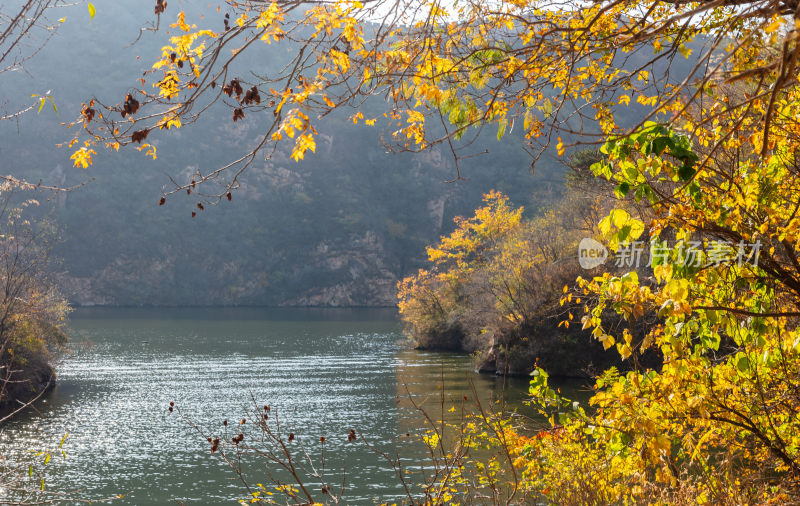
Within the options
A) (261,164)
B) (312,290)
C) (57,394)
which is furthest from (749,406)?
(261,164)

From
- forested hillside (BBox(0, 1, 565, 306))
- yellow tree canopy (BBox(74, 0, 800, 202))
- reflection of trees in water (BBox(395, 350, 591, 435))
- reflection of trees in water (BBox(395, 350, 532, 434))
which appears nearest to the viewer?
yellow tree canopy (BBox(74, 0, 800, 202))

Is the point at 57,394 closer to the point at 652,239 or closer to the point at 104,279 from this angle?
the point at 652,239

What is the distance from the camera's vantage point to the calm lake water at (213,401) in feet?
55.7

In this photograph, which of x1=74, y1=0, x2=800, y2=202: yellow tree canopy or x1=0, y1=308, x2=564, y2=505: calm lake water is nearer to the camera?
x1=74, y1=0, x2=800, y2=202: yellow tree canopy

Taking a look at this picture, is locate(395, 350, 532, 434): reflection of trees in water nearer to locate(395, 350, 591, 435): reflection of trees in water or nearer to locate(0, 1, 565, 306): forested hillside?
locate(395, 350, 591, 435): reflection of trees in water

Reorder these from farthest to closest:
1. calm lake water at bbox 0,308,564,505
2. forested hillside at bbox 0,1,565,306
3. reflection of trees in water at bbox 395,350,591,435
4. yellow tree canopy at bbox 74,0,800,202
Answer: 1. forested hillside at bbox 0,1,565,306
2. reflection of trees in water at bbox 395,350,591,435
3. calm lake water at bbox 0,308,564,505
4. yellow tree canopy at bbox 74,0,800,202

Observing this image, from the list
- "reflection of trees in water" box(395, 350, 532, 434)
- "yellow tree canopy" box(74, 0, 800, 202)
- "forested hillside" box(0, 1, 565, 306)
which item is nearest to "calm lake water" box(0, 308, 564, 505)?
"reflection of trees in water" box(395, 350, 532, 434)

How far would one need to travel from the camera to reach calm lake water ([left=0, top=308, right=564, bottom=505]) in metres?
17.0

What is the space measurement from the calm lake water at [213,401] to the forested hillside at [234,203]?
5617cm

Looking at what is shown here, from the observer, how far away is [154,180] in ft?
364

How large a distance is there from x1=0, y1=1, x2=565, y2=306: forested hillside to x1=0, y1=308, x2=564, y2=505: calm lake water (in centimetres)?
5617

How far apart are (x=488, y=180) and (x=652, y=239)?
116m

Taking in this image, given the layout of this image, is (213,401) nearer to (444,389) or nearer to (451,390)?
(451,390)

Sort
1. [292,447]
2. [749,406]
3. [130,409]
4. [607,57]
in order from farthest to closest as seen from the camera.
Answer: [130,409]
[292,447]
[749,406]
[607,57]
